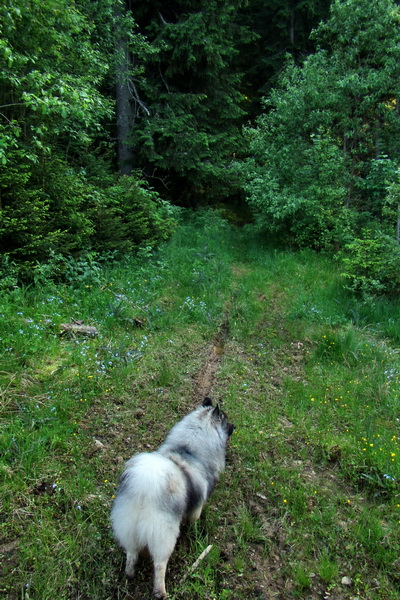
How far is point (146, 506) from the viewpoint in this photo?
2129 mm

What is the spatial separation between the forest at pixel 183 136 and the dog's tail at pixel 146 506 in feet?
12.2

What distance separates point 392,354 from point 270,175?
729 cm

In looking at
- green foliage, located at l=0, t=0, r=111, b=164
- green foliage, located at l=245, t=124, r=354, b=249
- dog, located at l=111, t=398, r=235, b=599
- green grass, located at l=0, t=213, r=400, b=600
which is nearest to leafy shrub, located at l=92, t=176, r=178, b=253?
green grass, located at l=0, t=213, r=400, b=600

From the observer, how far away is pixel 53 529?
2.54m

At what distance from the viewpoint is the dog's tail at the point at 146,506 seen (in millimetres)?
2133

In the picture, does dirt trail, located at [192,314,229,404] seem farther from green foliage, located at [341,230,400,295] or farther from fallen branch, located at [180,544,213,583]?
green foliage, located at [341,230,400,295]

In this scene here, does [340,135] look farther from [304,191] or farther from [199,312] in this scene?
[199,312]

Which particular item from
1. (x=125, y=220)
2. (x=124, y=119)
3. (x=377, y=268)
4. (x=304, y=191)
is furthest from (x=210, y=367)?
(x=124, y=119)

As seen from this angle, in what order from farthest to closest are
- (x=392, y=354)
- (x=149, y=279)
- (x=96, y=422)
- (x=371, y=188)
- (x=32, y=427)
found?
(x=371, y=188) → (x=149, y=279) → (x=392, y=354) → (x=96, y=422) → (x=32, y=427)

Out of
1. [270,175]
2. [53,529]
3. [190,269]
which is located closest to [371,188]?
[270,175]

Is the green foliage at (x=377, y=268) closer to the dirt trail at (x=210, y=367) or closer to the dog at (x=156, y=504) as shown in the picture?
the dirt trail at (x=210, y=367)

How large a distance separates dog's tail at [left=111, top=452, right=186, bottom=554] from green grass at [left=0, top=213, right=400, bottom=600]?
0.46 metres

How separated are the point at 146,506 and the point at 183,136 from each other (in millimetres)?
10393

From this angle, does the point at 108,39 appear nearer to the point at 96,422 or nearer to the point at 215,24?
the point at 215,24
